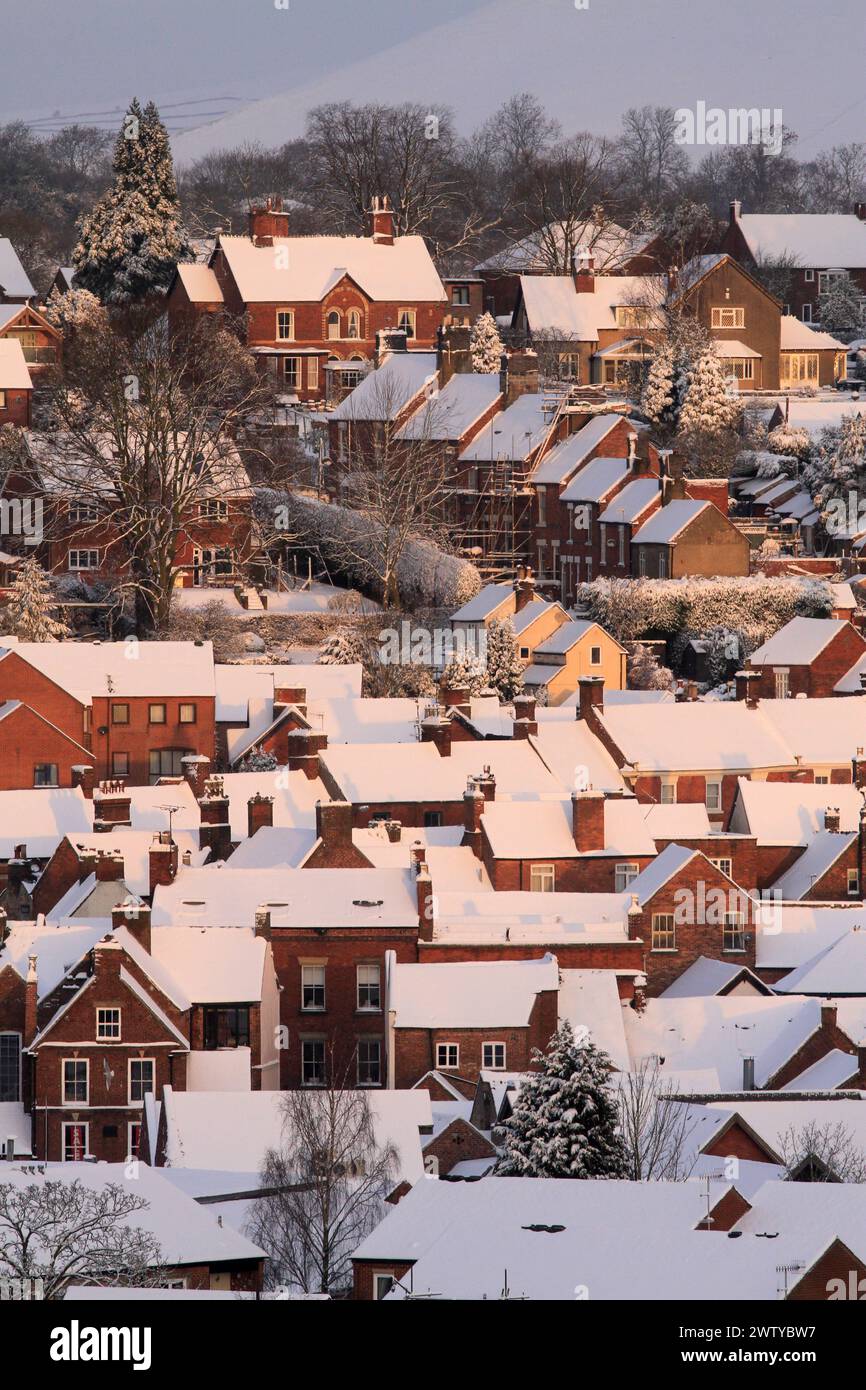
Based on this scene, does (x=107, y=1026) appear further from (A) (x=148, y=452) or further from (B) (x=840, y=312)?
(B) (x=840, y=312)

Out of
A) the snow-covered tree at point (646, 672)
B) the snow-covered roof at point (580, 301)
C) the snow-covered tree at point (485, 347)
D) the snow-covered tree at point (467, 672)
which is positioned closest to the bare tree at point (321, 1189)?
the snow-covered tree at point (467, 672)

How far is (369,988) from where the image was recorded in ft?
143

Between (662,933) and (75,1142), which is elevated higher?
(662,933)

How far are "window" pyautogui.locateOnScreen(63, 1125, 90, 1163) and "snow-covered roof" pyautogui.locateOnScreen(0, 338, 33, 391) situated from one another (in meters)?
46.0

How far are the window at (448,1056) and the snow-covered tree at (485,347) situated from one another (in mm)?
47545

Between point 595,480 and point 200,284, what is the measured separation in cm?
1933

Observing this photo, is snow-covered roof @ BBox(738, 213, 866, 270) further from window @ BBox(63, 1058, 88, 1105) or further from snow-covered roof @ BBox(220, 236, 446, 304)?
window @ BBox(63, 1058, 88, 1105)

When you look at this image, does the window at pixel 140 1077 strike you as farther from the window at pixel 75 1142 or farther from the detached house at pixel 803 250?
the detached house at pixel 803 250

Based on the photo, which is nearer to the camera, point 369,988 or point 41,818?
point 369,988

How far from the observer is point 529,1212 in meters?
26.0

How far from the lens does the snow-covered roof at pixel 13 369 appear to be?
8119 centimetres

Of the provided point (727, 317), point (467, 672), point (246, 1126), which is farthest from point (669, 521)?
point (246, 1126)

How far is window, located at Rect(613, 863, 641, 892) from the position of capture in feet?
164
